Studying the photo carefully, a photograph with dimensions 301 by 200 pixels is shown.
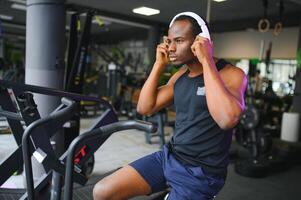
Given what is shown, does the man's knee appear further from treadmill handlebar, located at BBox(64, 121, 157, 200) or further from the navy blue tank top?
the navy blue tank top

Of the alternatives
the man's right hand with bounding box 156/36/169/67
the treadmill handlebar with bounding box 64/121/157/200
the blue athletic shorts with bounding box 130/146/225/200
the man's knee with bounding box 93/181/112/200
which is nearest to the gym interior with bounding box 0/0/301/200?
the treadmill handlebar with bounding box 64/121/157/200

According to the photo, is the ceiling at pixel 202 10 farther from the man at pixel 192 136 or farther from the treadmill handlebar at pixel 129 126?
the treadmill handlebar at pixel 129 126

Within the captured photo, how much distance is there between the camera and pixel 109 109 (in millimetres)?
2580

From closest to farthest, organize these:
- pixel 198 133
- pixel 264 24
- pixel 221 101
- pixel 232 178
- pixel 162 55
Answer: pixel 221 101 < pixel 198 133 < pixel 162 55 < pixel 232 178 < pixel 264 24

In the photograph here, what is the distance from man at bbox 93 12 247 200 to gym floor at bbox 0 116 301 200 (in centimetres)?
178

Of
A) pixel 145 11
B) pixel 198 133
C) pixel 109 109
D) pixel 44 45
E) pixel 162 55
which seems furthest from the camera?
pixel 145 11

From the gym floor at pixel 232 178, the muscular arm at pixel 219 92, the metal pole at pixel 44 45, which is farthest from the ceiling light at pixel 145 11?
the muscular arm at pixel 219 92

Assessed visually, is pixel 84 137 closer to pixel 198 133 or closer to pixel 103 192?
pixel 103 192

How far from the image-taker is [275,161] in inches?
175

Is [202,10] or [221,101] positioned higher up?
[202,10]

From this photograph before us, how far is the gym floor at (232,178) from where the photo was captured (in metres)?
3.14

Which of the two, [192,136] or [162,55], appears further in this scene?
[162,55]

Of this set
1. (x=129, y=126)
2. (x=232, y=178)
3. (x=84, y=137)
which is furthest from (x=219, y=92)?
(x=232, y=178)

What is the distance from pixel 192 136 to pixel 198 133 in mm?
36
